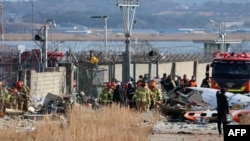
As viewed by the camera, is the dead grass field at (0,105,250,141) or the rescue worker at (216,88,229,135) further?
the rescue worker at (216,88,229,135)

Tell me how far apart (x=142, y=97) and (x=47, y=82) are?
6.98 metres

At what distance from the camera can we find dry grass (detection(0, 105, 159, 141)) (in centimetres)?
2228

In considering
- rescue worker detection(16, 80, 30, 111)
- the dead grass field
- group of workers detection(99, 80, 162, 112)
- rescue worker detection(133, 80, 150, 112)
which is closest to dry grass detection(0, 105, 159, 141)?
the dead grass field

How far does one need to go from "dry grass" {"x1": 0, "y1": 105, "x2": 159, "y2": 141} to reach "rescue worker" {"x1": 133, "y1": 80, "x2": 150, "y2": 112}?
5328 millimetres

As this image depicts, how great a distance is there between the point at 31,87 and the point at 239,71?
8658 millimetres

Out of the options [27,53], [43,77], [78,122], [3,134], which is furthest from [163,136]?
[27,53]

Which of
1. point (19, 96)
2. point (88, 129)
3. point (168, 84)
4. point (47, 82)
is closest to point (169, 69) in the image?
point (168, 84)

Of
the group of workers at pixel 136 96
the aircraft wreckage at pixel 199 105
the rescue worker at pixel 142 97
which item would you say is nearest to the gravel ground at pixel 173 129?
the aircraft wreckage at pixel 199 105

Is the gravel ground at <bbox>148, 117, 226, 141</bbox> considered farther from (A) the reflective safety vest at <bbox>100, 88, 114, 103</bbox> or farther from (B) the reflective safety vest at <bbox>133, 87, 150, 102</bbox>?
(A) the reflective safety vest at <bbox>100, 88, 114, 103</bbox>

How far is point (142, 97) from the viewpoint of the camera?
32.7 meters

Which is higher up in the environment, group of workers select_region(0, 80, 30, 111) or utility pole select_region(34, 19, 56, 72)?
utility pole select_region(34, 19, 56, 72)

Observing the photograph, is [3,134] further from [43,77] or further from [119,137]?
[43,77]

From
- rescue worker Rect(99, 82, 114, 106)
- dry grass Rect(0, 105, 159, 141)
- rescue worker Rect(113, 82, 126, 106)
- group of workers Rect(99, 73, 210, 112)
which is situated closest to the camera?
dry grass Rect(0, 105, 159, 141)

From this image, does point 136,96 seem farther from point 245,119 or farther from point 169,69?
point 169,69
